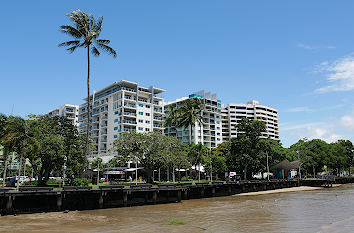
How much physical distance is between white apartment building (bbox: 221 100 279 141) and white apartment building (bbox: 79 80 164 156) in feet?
154

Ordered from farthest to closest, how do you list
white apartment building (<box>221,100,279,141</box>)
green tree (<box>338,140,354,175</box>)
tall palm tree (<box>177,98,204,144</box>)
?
white apartment building (<box>221,100,279,141</box>) → green tree (<box>338,140,354,175</box>) → tall palm tree (<box>177,98,204,144</box>)

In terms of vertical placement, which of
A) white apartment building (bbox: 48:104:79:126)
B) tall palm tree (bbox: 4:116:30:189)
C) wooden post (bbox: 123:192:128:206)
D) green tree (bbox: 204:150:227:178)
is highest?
white apartment building (bbox: 48:104:79:126)

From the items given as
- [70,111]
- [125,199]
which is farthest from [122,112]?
[125,199]

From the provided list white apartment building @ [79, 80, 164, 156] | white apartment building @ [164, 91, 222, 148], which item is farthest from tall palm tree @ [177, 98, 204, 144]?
white apartment building @ [164, 91, 222, 148]

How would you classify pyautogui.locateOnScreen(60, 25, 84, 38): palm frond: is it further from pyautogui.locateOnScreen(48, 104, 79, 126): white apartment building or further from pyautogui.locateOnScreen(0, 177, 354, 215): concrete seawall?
pyautogui.locateOnScreen(48, 104, 79, 126): white apartment building

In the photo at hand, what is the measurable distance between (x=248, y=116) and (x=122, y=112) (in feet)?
254

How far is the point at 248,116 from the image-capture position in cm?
15350

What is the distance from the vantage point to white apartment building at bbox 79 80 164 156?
4016 inches

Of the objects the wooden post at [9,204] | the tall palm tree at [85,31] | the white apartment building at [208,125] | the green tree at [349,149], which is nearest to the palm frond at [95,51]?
the tall palm tree at [85,31]

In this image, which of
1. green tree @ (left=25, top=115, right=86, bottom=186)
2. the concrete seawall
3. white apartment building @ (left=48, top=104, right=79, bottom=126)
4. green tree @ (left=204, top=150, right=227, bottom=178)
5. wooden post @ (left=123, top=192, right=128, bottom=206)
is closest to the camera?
the concrete seawall

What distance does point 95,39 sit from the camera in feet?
137

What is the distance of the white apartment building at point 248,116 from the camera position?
148250 millimetres

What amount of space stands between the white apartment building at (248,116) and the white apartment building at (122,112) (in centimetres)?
4682

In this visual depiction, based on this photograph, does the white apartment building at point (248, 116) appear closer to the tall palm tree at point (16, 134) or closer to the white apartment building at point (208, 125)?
the white apartment building at point (208, 125)
